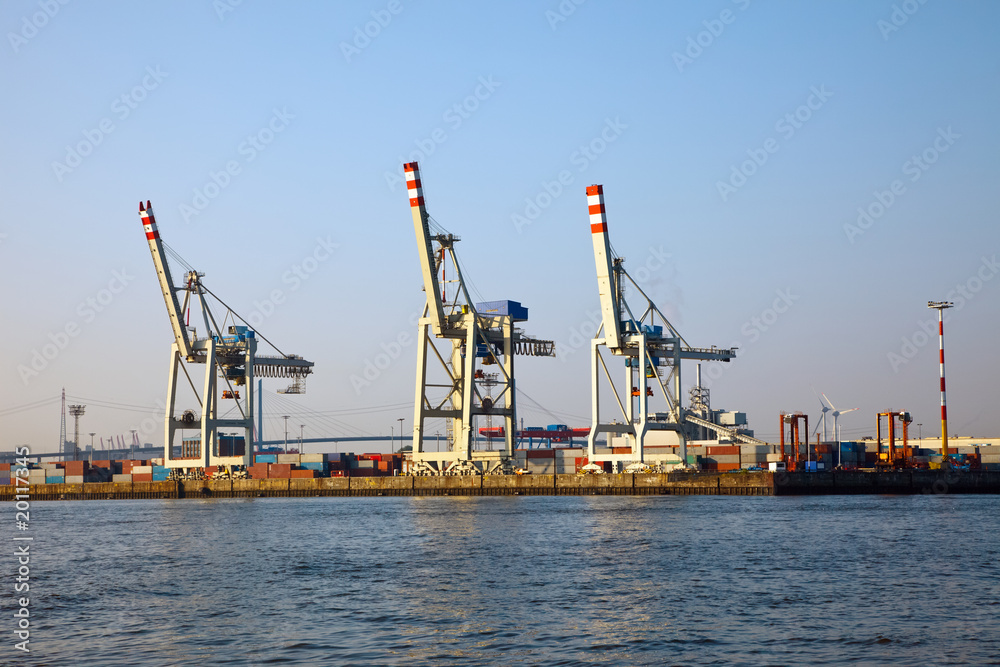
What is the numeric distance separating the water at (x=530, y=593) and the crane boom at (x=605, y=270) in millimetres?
28746

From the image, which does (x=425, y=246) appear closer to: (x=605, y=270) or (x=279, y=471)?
(x=605, y=270)

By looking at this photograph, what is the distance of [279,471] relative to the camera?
103625mm

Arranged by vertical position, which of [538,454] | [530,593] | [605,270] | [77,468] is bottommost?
[77,468]

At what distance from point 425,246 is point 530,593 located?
5687cm

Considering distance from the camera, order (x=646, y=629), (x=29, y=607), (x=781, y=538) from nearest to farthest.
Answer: (x=646, y=629), (x=29, y=607), (x=781, y=538)

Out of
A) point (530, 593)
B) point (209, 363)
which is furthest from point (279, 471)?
point (530, 593)

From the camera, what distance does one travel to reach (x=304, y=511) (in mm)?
71562

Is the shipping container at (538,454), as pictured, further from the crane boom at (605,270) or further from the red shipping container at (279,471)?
the red shipping container at (279,471)

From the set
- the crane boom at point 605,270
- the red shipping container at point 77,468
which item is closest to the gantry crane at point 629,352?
the crane boom at point 605,270

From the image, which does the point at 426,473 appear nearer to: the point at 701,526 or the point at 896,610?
the point at 701,526

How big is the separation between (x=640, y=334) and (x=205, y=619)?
196 ft

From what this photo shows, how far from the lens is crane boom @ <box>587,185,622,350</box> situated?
78.6 m

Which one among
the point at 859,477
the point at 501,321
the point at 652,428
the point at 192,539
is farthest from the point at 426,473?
the point at 192,539

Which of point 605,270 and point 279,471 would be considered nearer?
point 605,270
